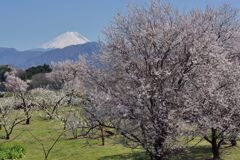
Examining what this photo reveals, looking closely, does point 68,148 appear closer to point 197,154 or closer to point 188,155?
point 188,155

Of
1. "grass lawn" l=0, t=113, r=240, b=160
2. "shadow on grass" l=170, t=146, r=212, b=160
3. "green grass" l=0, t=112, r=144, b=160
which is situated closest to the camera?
"shadow on grass" l=170, t=146, r=212, b=160

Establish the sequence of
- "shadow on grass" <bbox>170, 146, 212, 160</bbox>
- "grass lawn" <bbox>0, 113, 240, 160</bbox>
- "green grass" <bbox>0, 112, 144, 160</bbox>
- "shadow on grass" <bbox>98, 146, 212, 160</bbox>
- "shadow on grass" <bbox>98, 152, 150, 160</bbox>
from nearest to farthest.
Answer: "shadow on grass" <bbox>170, 146, 212, 160</bbox> < "shadow on grass" <bbox>98, 146, 212, 160</bbox> < "grass lawn" <bbox>0, 113, 240, 160</bbox> < "shadow on grass" <bbox>98, 152, 150, 160</bbox> < "green grass" <bbox>0, 112, 144, 160</bbox>

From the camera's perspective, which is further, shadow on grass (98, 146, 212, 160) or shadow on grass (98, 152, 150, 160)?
shadow on grass (98, 152, 150, 160)

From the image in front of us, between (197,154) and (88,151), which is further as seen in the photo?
(88,151)

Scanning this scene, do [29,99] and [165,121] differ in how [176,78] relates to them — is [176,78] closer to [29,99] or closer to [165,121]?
[165,121]

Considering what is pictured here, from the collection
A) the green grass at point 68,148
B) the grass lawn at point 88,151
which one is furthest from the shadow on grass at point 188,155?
the green grass at point 68,148

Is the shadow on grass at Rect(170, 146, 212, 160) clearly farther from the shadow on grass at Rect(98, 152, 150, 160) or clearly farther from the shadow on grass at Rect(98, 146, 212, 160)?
the shadow on grass at Rect(98, 152, 150, 160)

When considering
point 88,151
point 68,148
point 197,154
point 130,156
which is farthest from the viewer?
point 68,148

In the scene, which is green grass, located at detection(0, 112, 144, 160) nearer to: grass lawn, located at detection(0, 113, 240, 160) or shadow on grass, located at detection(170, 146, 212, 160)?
grass lawn, located at detection(0, 113, 240, 160)

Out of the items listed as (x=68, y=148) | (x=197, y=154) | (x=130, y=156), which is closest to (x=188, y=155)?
(x=197, y=154)

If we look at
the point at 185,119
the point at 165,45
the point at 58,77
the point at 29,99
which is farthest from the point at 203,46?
the point at 58,77

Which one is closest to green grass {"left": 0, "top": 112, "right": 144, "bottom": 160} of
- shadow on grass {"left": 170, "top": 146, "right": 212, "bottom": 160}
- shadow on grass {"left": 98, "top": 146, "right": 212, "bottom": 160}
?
shadow on grass {"left": 98, "top": 146, "right": 212, "bottom": 160}

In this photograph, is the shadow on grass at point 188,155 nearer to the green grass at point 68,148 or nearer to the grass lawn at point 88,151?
the grass lawn at point 88,151

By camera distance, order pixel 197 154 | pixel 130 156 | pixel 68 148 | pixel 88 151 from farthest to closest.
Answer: pixel 68 148 < pixel 88 151 < pixel 130 156 < pixel 197 154
